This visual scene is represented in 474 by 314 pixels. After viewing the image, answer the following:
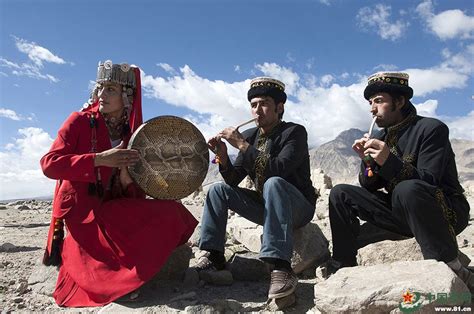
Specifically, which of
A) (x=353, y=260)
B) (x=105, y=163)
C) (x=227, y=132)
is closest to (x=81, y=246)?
(x=105, y=163)

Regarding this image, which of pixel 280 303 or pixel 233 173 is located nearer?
pixel 280 303

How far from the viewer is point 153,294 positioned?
318 centimetres

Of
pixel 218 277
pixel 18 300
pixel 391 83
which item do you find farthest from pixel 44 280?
pixel 391 83

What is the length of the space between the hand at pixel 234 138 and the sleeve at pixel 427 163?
3.49ft

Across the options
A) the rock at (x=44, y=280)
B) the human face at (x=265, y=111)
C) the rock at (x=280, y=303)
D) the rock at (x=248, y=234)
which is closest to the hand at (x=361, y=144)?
the human face at (x=265, y=111)

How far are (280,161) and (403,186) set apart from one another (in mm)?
915

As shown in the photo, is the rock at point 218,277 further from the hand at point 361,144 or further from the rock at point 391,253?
the hand at point 361,144

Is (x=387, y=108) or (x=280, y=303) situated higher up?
(x=387, y=108)

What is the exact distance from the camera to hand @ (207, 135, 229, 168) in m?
3.49

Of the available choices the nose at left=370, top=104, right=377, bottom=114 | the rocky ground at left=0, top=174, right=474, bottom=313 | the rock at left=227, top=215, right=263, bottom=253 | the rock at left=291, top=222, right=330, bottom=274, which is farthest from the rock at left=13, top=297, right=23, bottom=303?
the nose at left=370, top=104, right=377, bottom=114

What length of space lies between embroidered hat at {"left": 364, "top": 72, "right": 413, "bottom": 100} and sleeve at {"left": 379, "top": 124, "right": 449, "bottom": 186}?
0.41 meters

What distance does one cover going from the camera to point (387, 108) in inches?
133

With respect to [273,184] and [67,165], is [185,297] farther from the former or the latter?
[67,165]

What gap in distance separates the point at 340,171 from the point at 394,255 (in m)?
182
